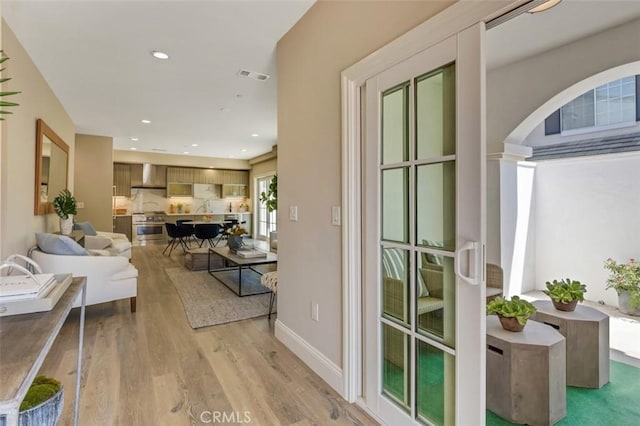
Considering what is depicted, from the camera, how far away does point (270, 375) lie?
2.26 m

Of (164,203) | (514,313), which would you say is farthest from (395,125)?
(164,203)

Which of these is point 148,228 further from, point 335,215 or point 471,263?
point 471,263

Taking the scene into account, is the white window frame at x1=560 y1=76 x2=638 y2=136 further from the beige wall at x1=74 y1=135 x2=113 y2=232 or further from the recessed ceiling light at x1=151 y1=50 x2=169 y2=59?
the beige wall at x1=74 y1=135 x2=113 y2=232

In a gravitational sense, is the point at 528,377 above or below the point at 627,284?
below

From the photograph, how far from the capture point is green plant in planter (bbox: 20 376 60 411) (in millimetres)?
1333

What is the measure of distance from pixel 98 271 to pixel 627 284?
5.76 m

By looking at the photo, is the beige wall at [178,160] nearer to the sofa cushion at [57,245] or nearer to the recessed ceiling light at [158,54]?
the sofa cushion at [57,245]

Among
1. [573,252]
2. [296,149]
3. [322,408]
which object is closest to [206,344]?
[322,408]

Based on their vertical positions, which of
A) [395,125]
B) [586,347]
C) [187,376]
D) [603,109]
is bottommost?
[187,376]

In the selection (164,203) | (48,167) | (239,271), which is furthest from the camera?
Answer: (164,203)

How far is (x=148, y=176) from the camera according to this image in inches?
376

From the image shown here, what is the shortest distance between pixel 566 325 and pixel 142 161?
10111mm

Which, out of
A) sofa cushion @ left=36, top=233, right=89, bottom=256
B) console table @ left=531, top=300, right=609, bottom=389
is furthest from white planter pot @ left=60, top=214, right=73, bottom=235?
console table @ left=531, top=300, right=609, bottom=389

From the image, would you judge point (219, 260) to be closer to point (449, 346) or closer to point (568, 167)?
point (449, 346)
